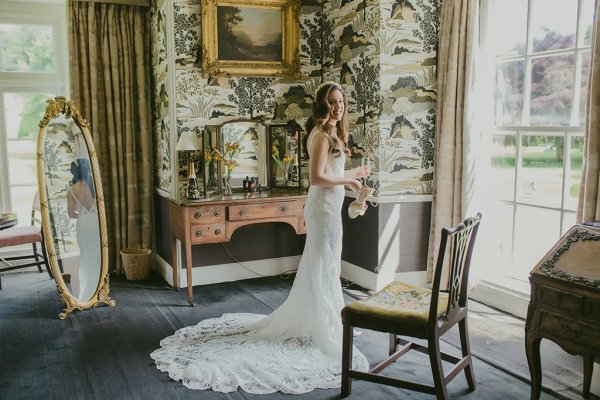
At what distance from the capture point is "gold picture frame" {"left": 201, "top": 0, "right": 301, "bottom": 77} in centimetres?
460

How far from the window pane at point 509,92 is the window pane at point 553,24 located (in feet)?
0.70

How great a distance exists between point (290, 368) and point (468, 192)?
1.92m

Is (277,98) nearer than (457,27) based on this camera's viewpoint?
No

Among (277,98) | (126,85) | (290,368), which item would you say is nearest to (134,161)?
(126,85)

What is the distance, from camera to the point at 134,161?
510 centimetres

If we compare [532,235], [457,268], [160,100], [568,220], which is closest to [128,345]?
[457,268]

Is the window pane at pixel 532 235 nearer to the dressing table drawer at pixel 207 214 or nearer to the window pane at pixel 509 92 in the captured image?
the window pane at pixel 509 92

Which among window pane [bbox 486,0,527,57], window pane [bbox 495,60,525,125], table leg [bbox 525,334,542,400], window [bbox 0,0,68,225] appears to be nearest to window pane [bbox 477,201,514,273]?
window pane [bbox 495,60,525,125]

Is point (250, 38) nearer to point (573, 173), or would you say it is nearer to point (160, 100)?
point (160, 100)

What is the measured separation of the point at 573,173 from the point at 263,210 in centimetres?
220

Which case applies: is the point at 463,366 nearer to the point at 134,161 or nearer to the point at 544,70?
the point at 544,70

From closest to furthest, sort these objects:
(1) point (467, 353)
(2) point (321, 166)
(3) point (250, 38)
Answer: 1. (1) point (467, 353)
2. (2) point (321, 166)
3. (3) point (250, 38)

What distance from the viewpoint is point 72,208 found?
4145 millimetres

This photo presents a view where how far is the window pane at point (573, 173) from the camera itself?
352cm
